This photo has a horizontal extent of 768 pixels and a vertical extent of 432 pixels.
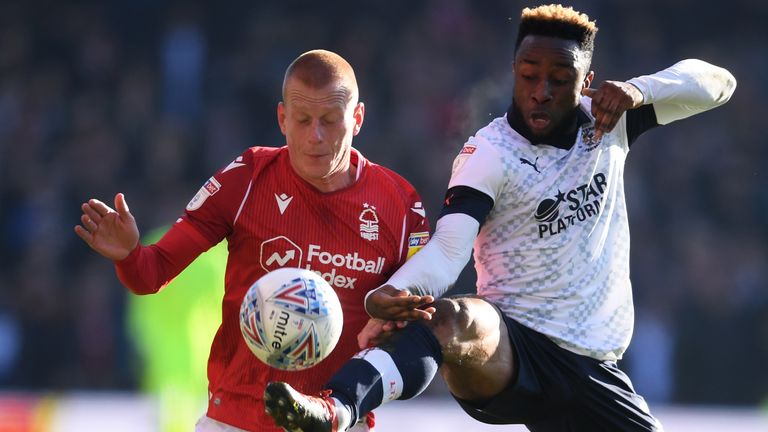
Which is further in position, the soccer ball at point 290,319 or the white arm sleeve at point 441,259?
the white arm sleeve at point 441,259

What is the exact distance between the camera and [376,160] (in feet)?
43.8

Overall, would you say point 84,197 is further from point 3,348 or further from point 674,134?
point 674,134

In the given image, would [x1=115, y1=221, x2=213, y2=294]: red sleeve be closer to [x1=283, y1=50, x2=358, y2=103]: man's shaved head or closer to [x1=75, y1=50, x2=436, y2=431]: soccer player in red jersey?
[x1=75, y1=50, x2=436, y2=431]: soccer player in red jersey

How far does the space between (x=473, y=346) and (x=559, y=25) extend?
4.79ft

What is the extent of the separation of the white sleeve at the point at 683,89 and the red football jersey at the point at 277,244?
1242 millimetres

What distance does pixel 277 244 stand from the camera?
5.23m

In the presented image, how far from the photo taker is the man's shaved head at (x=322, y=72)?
5.12m

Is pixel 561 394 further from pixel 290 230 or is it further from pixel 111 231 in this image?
pixel 111 231

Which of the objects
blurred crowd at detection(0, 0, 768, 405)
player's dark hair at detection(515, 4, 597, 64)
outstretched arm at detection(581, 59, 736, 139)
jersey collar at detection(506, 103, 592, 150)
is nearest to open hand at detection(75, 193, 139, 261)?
jersey collar at detection(506, 103, 592, 150)

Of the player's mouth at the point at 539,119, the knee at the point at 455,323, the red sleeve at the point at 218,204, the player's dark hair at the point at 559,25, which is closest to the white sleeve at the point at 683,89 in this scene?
the player's dark hair at the point at 559,25

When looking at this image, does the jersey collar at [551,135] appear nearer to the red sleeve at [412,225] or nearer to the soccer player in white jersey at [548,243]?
the soccer player in white jersey at [548,243]

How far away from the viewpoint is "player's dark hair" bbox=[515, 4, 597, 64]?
5.40 metres

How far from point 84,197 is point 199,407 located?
4359 millimetres

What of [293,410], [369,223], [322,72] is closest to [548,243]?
[369,223]
